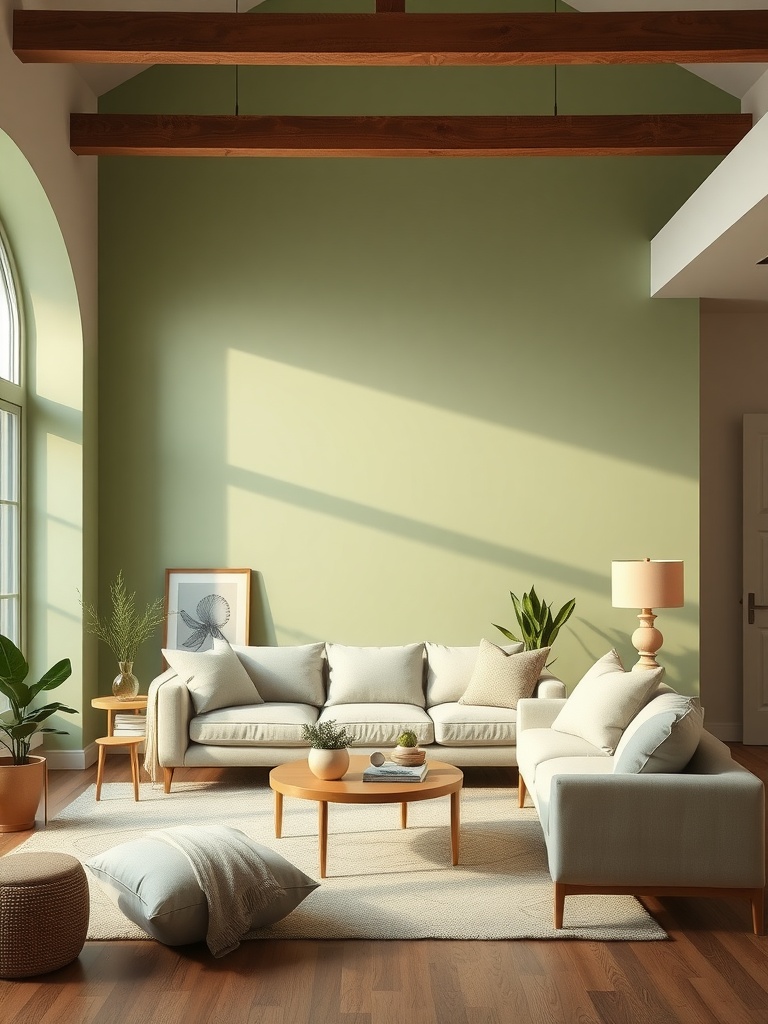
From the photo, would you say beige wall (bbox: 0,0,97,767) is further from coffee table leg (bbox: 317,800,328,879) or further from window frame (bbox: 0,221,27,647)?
coffee table leg (bbox: 317,800,328,879)

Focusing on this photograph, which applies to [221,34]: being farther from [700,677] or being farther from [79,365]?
[700,677]

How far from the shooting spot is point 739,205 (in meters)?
5.05

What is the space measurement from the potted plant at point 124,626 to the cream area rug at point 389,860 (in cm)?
60

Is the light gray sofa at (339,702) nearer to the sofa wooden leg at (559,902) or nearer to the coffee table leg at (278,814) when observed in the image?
the coffee table leg at (278,814)

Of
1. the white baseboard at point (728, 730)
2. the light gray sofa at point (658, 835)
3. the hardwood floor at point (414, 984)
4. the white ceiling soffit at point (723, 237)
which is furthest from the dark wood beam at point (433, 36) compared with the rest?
the white baseboard at point (728, 730)

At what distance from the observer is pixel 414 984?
317cm

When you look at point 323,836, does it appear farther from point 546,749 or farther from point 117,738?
point 117,738

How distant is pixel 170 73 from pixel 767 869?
601 cm

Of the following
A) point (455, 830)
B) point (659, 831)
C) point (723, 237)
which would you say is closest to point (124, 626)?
point (455, 830)

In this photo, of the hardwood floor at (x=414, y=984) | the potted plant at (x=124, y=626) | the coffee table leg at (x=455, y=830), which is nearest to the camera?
the hardwood floor at (x=414, y=984)

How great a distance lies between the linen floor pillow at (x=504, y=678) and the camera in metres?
5.86

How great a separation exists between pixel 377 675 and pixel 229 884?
2778 mm

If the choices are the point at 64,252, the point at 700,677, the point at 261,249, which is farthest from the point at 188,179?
the point at 700,677

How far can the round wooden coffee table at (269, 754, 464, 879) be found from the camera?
419 centimetres
